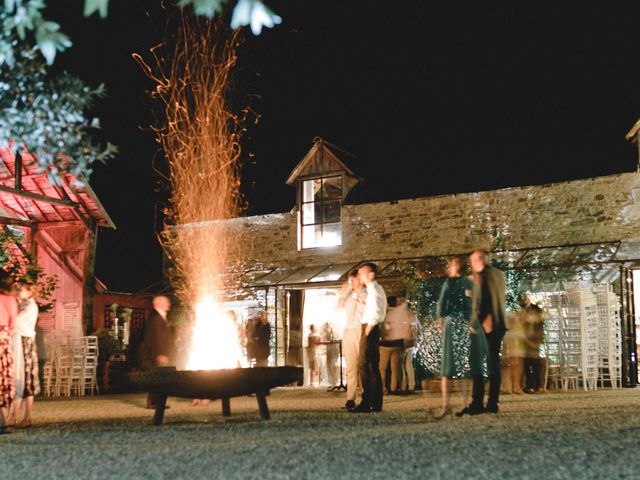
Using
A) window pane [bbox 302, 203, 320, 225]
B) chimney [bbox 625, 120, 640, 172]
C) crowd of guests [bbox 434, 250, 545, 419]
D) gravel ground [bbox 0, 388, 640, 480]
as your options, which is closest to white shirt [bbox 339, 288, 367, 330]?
gravel ground [bbox 0, 388, 640, 480]

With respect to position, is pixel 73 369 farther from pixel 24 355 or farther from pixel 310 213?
pixel 24 355

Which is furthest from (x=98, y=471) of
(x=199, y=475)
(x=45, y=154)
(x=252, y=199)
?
(x=252, y=199)

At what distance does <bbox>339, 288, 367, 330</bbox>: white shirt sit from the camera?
890 cm

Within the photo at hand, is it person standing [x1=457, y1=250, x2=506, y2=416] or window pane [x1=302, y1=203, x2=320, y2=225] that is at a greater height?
window pane [x1=302, y1=203, x2=320, y2=225]

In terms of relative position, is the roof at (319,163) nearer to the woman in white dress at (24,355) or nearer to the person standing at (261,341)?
the person standing at (261,341)

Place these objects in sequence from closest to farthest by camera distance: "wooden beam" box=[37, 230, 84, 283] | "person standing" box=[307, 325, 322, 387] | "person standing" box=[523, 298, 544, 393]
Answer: "person standing" box=[523, 298, 544, 393], "person standing" box=[307, 325, 322, 387], "wooden beam" box=[37, 230, 84, 283]

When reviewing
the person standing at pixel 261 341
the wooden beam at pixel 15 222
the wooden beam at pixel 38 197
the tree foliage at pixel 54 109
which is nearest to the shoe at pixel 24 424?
the tree foliage at pixel 54 109

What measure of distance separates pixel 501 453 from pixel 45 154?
3758 millimetres

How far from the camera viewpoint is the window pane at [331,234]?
18.5 meters

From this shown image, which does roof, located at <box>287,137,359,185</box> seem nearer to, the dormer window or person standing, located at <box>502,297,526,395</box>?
the dormer window

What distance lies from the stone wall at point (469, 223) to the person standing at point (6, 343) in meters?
11.1

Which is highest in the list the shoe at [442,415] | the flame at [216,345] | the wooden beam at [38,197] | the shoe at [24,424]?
the wooden beam at [38,197]

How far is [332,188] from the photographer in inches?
741

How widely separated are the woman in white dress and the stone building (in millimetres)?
9197
